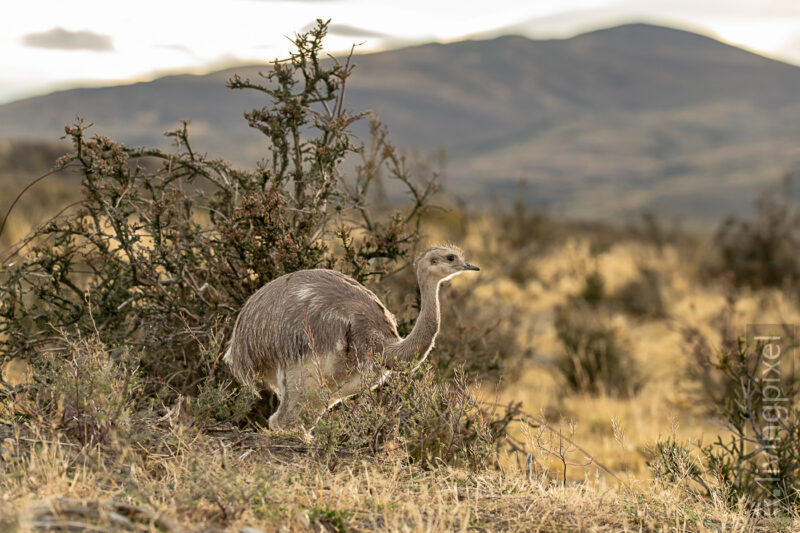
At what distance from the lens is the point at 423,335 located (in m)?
5.09

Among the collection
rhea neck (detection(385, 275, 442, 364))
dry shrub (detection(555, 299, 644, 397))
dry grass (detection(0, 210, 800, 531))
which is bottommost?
dry shrub (detection(555, 299, 644, 397))

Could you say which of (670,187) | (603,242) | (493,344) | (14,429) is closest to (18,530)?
(14,429)

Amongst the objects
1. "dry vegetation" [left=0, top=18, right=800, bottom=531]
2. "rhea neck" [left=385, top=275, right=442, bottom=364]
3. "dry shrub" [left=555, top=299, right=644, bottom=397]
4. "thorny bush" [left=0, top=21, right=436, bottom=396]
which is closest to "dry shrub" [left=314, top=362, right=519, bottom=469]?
"dry vegetation" [left=0, top=18, right=800, bottom=531]

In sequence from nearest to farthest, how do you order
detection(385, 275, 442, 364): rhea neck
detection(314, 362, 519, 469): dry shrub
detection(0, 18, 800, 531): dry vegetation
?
detection(0, 18, 800, 531): dry vegetation
detection(314, 362, 519, 469): dry shrub
detection(385, 275, 442, 364): rhea neck

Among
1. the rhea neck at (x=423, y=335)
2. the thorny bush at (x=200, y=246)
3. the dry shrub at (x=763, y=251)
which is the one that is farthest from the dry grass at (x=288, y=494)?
the dry shrub at (x=763, y=251)

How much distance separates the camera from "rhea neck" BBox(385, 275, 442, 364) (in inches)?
198

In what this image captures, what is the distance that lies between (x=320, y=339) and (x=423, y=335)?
0.62m

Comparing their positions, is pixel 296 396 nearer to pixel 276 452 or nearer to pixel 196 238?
pixel 276 452

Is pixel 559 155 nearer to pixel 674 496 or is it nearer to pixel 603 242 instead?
pixel 603 242

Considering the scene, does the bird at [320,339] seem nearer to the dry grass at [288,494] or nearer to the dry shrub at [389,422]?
the dry shrub at [389,422]

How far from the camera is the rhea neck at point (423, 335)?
5.04 m

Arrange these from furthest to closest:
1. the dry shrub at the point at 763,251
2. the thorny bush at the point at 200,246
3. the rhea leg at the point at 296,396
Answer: the dry shrub at the point at 763,251 → the thorny bush at the point at 200,246 → the rhea leg at the point at 296,396

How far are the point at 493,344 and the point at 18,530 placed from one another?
5.27 meters

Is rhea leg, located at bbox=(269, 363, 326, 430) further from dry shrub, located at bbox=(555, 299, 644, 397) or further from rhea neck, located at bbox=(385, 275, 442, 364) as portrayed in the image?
dry shrub, located at bbox=(555, 299, 644, 397)
